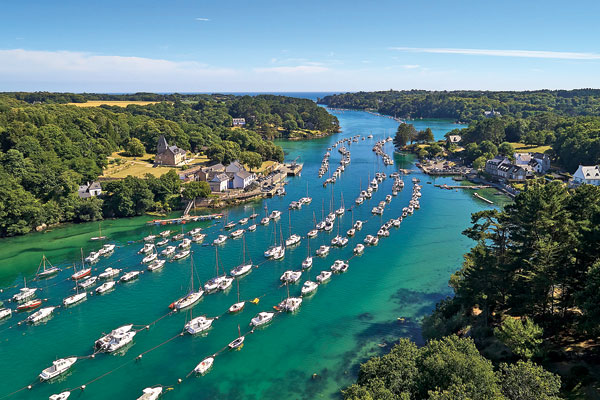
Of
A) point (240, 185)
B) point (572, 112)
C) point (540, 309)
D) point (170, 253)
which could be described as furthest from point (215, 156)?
point (572, 112)

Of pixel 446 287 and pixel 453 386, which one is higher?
pixel 453 386

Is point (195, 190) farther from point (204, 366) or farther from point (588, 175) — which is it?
point (588, 175)

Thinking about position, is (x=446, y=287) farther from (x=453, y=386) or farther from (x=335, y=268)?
(x=453, y=386)

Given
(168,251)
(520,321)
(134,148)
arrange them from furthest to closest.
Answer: (134,148) < (168,251) < (520,321)

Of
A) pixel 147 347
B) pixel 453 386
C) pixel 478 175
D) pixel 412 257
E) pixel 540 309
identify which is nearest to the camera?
pixel 453 386

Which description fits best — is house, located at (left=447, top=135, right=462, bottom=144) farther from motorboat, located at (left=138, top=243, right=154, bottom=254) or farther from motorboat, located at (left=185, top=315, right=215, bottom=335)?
motorboat, located at (left=185, top=315, right=215, bottom=335)

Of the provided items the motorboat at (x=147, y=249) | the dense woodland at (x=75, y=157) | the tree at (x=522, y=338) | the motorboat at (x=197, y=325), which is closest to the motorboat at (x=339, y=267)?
the motorboat at (x=197, y=325)

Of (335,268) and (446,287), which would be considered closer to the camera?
(446,287)

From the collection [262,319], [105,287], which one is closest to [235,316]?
[262,319]
